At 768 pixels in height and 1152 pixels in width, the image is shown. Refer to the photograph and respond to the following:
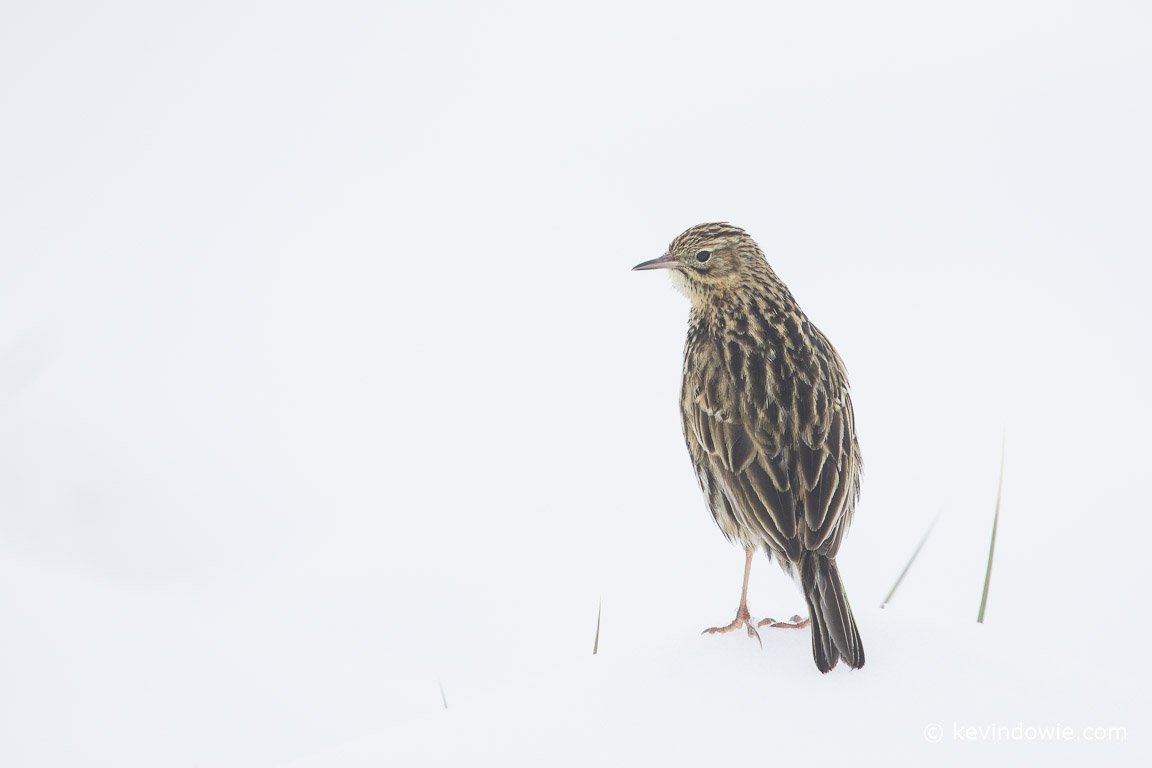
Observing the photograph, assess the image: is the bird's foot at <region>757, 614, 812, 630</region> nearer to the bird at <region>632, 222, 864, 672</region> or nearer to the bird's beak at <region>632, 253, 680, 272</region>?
the bird at <region>632, 222, 864, 672</region>

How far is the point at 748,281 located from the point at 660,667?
267 centimetres

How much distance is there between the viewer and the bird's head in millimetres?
7016

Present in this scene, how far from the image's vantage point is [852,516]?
594 cm

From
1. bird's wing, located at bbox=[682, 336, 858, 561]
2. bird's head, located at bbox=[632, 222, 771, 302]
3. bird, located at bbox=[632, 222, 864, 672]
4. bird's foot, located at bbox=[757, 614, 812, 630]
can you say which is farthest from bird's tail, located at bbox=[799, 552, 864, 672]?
bird's head, located at bbox=[632, 222, 771, 302]

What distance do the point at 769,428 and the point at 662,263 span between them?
1.74m

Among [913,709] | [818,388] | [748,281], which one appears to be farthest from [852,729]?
[748,281]

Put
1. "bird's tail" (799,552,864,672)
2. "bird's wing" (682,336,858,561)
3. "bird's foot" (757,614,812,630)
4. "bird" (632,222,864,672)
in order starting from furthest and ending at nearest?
"bird's foot" (757,614,812,630) → "bird's wing" (682,336,858,561) → "bird" (632,222,864,672) → "bird's tail" (799,552,864,672)

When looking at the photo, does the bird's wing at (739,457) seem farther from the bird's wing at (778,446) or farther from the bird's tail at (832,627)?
the bird's tail at (832,627)

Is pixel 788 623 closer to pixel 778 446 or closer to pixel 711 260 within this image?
pixel 778 446

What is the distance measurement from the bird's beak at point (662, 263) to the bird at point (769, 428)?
0.01 meters

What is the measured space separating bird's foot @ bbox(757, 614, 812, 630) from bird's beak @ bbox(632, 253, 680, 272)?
8.01ft

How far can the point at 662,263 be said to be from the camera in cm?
711

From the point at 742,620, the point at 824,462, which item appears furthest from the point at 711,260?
the point at 742,620

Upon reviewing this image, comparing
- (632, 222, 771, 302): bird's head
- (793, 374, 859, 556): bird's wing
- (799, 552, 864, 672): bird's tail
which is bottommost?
(799, 552, 864, 672): bird's tail
